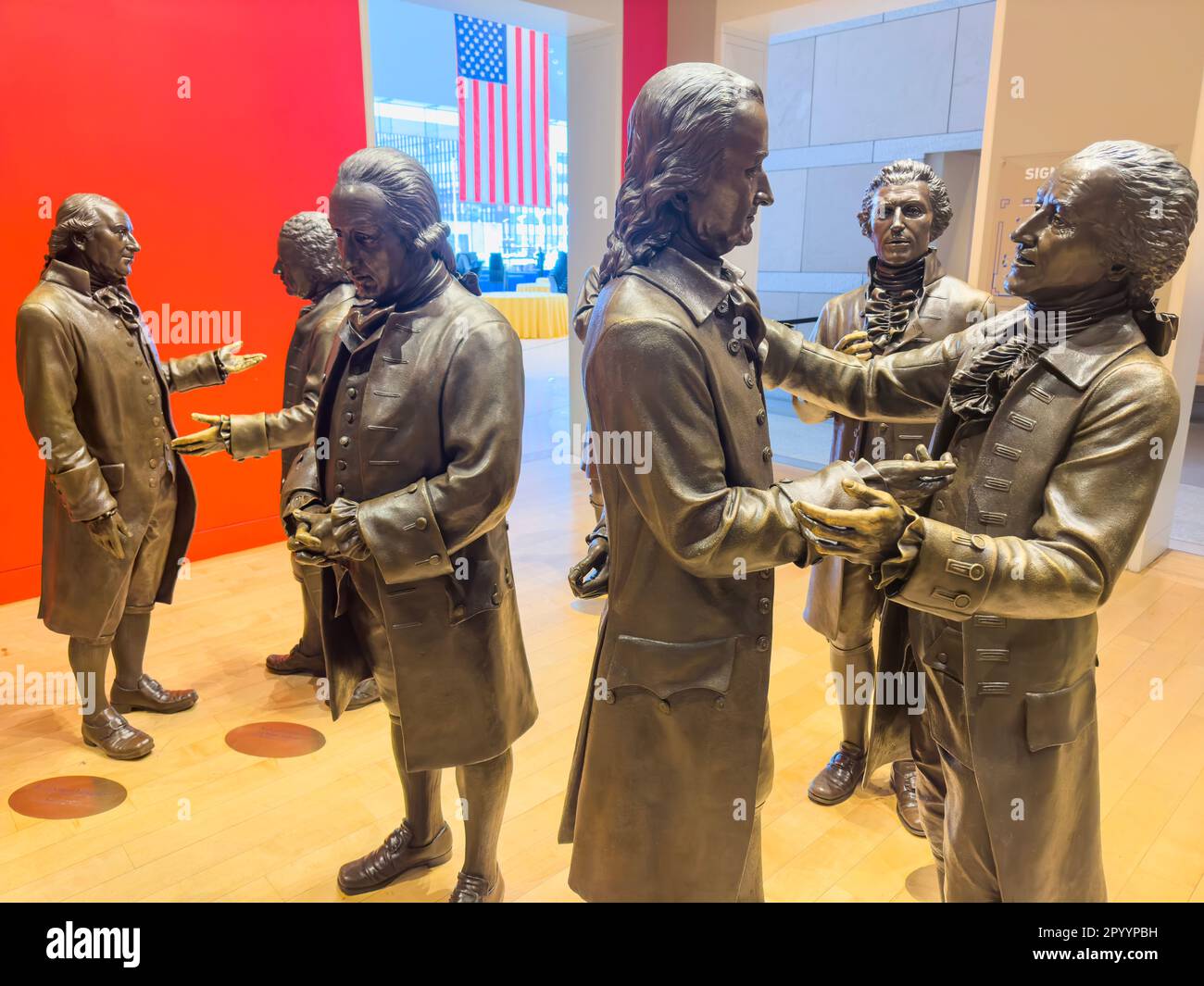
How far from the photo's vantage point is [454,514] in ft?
6.73

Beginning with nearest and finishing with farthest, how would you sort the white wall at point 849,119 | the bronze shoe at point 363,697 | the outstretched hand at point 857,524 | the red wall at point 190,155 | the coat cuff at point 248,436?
the outstretched hand at point 857,524 → the coat cuff at point 248,436 → the bronze shoe at point 363,697 → the red wall at point 190,155 → the white wall at point 849,119

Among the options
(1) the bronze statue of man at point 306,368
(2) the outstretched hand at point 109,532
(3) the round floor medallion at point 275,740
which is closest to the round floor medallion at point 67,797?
(3) the round floor medallion at point 275,740

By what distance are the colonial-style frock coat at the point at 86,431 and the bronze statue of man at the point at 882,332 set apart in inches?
102

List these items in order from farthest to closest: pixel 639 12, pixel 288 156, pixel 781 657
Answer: pixel 639 12, pixel 288 156, pixel 781 657

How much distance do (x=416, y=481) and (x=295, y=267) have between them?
1976 millimetres

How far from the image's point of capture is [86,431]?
3.19 metres

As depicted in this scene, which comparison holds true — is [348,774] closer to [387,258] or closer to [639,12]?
[387,258]

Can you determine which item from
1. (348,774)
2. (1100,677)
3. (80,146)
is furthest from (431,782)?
(80,146)

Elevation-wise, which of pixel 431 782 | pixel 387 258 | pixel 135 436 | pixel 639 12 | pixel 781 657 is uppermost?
pixel 639 12

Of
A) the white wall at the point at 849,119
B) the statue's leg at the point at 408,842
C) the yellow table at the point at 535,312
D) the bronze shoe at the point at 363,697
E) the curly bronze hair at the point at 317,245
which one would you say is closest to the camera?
the statue's leg at the point at 408,842

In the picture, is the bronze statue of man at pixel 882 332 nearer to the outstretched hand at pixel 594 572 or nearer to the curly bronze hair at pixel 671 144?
the outstretched hand at pixel 594 572

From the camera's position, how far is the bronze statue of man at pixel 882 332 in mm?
3006

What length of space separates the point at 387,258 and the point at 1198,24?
4962 mm

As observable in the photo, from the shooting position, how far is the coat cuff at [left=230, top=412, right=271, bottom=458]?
288 cm
